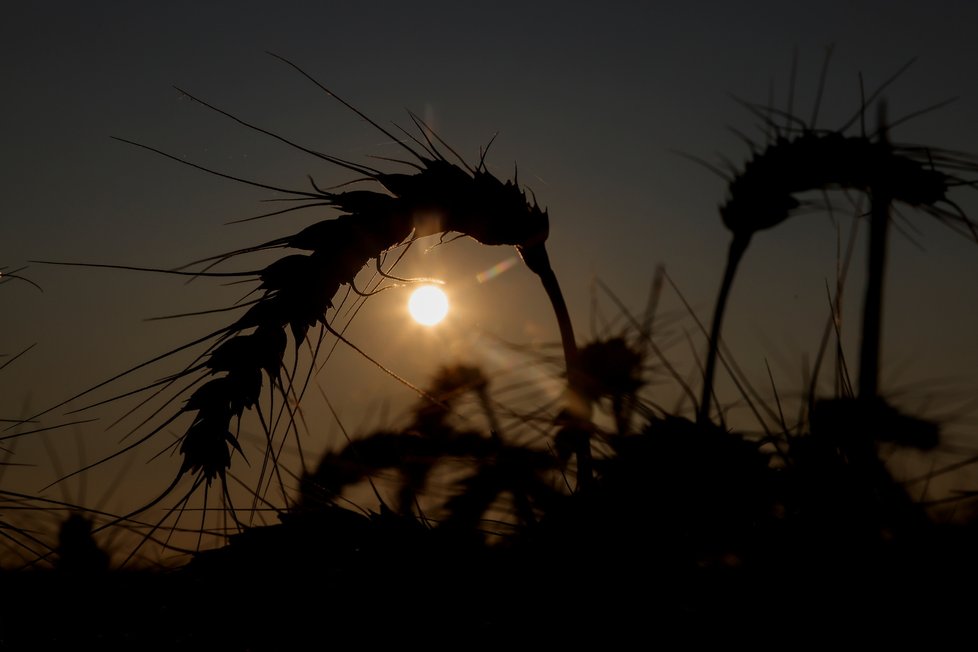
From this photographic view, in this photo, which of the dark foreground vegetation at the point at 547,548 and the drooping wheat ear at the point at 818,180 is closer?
the dark foreground vegetation at the point at 547,548

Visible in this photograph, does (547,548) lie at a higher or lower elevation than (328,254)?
lower

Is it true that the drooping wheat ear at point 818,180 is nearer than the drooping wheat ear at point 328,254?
No

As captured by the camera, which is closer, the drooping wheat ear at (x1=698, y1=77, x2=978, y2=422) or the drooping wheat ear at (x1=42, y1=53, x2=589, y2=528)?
the drooping wheat ear at (x1=42, y1=53, x2=589, y2=528)

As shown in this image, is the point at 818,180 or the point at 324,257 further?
the point at 818,180

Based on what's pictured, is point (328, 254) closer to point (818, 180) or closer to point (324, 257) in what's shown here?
point (324, 257)

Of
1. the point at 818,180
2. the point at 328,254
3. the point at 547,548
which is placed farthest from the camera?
the point at 818,180

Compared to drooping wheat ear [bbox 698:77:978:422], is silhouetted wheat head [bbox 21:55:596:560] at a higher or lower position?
lower

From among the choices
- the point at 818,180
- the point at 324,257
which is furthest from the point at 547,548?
the point at 818,180

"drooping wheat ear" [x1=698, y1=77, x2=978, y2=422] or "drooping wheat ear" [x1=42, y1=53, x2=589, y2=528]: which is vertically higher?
"drooping wheat ear" [x1=698, y1=77, x2=978, y2=422]

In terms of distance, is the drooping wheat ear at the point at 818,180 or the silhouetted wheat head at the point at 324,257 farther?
the drooping wheat ear at the point at 818,180

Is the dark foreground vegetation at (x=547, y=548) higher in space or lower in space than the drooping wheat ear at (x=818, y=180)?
lower

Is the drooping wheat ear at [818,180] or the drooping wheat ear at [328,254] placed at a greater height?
the drooping wheat ear at [818,180]

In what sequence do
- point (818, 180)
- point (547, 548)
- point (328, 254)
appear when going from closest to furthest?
point (547, 548)
point (328, 254)
point (818, 180)

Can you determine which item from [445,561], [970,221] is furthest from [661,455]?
[970,221]
